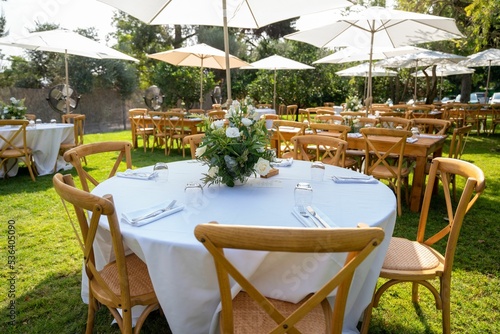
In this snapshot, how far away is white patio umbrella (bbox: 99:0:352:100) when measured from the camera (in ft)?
10.3

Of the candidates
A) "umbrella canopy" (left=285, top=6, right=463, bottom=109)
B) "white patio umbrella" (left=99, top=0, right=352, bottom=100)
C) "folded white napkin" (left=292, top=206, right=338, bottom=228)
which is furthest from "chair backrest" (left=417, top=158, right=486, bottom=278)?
"umbrella canopy" (left=285, top=6, right=463, bottom=109)

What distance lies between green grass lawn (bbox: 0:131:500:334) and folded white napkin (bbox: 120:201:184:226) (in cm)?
81

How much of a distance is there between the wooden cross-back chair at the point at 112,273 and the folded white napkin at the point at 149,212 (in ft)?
0.27

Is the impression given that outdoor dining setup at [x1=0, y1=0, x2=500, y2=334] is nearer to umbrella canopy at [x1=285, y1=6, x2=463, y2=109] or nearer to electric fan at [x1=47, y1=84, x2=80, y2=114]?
umbrella canopy at [x1=285, y1=6, x2=463, y2=109]

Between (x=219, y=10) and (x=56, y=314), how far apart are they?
320 cm

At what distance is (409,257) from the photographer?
1866 millimetres

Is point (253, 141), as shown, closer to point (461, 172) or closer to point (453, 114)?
point (461, 172)

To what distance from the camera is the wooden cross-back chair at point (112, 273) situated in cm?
129

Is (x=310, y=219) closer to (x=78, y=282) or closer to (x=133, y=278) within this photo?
(x=133, y=278)

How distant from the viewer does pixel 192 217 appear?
4.90 ft

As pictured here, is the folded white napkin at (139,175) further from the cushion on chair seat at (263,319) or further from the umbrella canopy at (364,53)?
the umbrella canopy at (364,53)

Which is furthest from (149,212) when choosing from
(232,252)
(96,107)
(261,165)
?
(96,107)

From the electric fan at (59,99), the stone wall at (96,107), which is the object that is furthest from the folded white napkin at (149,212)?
the stone wall at (96,107)

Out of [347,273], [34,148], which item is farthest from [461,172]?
[34,148]
